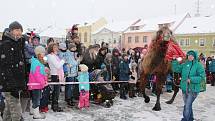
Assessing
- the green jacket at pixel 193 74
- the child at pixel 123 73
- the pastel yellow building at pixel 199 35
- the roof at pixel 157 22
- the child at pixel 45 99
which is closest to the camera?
the green jacket at pixel 193 74

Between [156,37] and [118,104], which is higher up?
[156,37]

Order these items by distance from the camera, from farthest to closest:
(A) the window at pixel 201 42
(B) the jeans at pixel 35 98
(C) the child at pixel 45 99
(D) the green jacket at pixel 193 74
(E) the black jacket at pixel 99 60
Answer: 1. (A) the window at pixel 201 42
2. (E) the black jacket at pixel 99 60
3. (C) the child at pixel 45 99
4. (B) the jeans at pixel 35 98
5. (D) the green jacket at pixel 193 74

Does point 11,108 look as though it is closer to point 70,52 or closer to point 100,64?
point 70,52

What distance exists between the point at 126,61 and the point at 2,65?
5.29m

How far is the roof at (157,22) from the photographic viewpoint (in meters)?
54.9

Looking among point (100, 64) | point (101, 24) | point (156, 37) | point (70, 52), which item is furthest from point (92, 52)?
point (101, 24)

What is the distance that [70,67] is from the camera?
841 centimetres

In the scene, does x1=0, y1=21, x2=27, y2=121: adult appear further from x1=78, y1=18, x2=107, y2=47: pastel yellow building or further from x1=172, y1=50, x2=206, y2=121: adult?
x1=78, y1=18, x2=107, y2=47: pastel yellow building

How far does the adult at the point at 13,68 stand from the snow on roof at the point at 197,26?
147 ft

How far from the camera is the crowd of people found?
5656 millimetres

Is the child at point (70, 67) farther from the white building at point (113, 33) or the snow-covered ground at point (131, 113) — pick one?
the white building at point (113, 33)

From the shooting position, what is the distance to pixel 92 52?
31.3 ft

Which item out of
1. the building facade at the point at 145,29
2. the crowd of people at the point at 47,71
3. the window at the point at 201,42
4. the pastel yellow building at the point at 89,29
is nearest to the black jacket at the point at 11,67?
the crowd of people at the point at 47,71

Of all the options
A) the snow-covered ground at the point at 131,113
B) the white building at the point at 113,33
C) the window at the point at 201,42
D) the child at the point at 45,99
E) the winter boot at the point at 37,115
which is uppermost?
the white building at the point at 113,33
